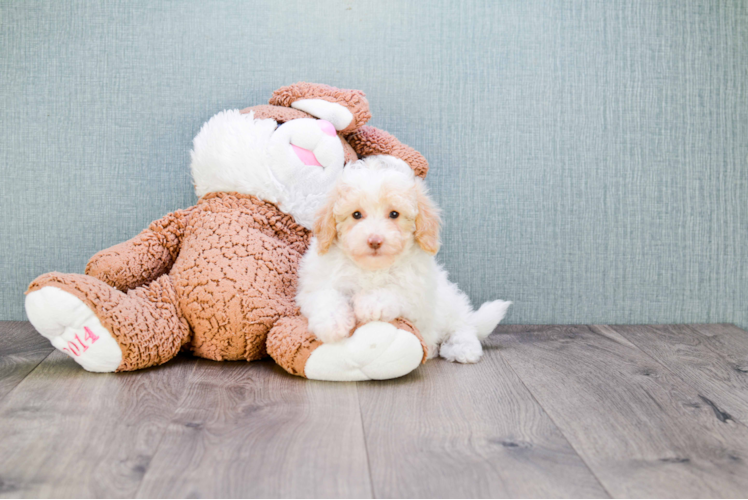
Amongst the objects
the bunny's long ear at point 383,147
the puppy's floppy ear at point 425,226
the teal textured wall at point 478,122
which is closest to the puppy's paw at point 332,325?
the puppy's floppy ear at point 425,226

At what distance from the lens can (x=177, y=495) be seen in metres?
0.89

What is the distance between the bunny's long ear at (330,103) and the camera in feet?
5.34

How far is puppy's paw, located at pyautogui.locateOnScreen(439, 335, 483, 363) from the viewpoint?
1543 millimetres

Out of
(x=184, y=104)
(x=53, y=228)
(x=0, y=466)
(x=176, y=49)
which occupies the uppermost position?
(x=176, y=49)

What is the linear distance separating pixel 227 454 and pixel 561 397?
70cm

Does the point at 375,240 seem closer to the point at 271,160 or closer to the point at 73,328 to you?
the point at 271,160

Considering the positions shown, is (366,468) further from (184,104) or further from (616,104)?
(616,104)

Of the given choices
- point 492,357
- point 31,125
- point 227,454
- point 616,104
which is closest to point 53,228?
point 31,125

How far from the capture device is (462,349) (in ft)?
5.08

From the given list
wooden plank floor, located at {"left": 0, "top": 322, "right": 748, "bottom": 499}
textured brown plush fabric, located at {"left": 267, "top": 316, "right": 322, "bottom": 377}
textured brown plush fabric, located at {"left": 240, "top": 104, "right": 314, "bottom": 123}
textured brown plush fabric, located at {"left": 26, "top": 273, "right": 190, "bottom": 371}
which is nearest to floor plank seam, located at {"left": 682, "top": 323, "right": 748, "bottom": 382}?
wooden plank floor, located at {"left": 0, "top": 322, "right": 748, "bottom": 499}

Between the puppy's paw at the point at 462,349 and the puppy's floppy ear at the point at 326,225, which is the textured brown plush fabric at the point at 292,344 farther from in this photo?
the puppy's paw at the point at 462,349

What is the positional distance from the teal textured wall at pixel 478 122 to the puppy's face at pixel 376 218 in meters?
0.54

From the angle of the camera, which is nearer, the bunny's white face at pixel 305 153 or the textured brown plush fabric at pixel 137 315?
the textured brown plush fabric at pixel 137 315

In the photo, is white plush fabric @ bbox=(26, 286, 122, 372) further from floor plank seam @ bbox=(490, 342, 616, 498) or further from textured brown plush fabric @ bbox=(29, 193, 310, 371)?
floor plank seam @ bbox=(490, 342, 616, 498)
